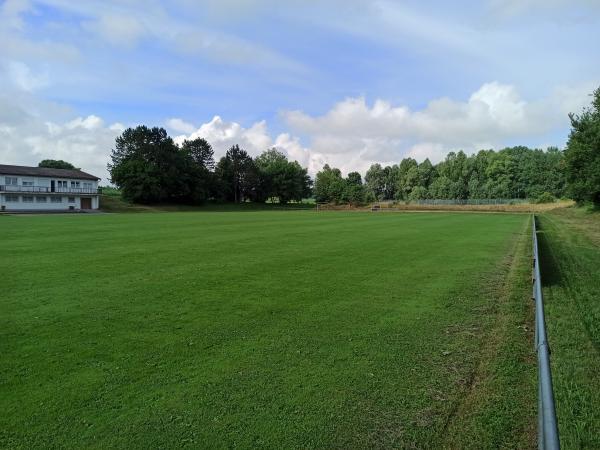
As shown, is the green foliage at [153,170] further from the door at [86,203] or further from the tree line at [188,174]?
the door at [86,203]

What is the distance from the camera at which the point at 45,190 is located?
77.1m

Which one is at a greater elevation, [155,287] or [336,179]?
[336,179]

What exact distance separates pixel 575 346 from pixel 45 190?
287 ft

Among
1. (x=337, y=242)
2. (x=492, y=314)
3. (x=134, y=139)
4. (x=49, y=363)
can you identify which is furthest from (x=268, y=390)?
(x=134, y=139)

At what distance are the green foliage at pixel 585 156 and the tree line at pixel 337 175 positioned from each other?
12 cm

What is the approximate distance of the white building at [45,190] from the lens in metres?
72.8

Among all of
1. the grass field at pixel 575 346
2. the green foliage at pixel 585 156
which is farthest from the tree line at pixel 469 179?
the grass field at pixel 575 346

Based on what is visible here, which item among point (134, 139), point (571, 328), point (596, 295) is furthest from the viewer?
point (134, 139)

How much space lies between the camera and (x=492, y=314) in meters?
8.31

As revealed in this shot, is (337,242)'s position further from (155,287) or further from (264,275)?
(155,287)

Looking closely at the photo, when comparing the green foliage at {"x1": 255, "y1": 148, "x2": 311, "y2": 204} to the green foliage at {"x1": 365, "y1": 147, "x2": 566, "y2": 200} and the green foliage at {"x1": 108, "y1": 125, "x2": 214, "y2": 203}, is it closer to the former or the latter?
the green foliage at {"x1": 108, "y1": 125, "x2": 214, "y2": 203}

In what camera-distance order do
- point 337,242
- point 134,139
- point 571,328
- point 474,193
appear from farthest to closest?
point 474,193, point 134,139, point 337,242, point 571,328

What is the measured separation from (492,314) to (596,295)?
145 inches

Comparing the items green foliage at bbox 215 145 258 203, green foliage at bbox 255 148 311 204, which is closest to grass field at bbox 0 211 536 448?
green foliage at bbox 215 145 258 203
